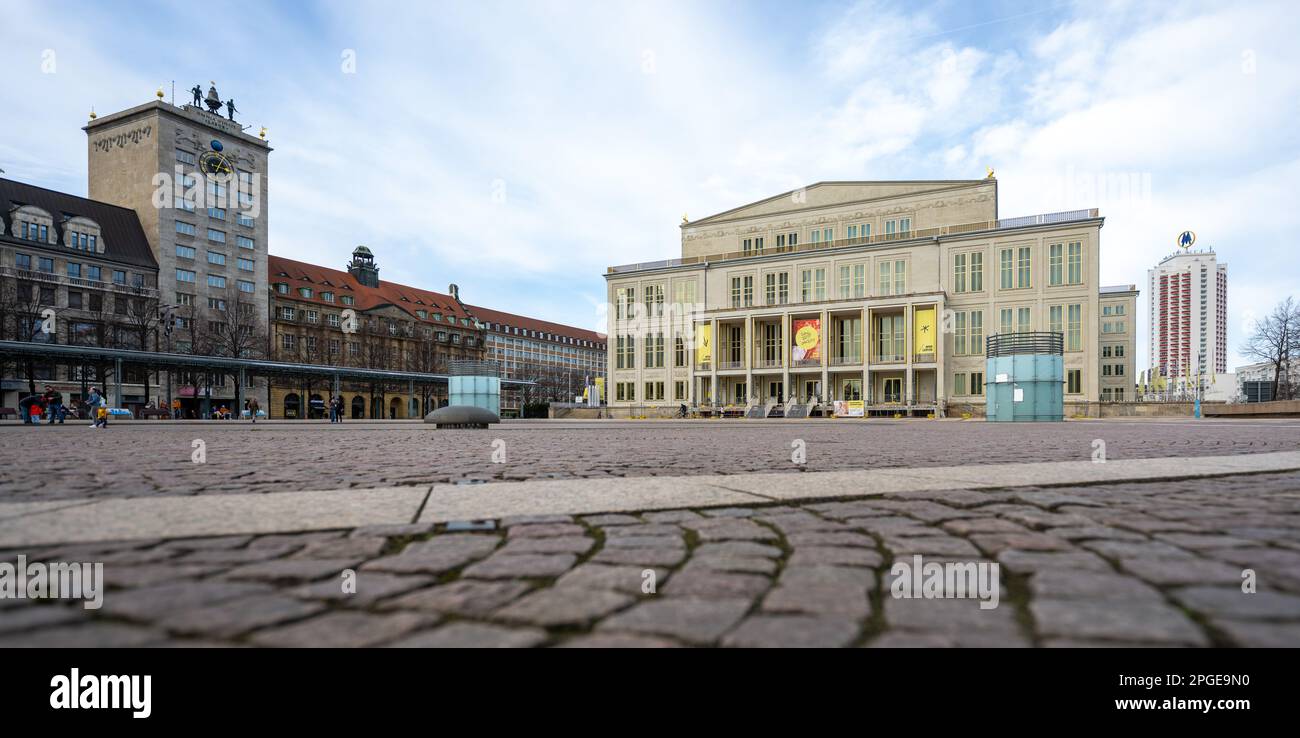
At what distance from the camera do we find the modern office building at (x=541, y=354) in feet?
385

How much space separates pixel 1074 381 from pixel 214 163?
8550 centimetres

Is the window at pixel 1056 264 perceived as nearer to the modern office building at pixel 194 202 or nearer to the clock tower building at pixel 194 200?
the modern office building at pixel 194 202

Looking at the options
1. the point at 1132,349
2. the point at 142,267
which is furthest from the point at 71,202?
the point at 1132,349

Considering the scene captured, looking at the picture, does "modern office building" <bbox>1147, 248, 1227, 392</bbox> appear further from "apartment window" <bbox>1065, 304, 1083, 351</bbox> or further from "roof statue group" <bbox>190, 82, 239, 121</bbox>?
"roof statue group" <bbox>190, 82, 239, 121</bbox>

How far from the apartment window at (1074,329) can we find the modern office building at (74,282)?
7122cm

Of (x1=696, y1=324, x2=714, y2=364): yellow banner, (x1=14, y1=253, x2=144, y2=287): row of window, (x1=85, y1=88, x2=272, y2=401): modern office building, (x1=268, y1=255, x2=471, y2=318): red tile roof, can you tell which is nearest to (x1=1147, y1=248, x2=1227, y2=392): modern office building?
(x1=696, y1=324, x2=714, y2=364): yellow banner

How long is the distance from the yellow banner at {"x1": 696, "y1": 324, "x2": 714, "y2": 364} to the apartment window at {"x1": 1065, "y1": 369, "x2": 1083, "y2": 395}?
2828 centimetres

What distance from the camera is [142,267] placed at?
204 feet

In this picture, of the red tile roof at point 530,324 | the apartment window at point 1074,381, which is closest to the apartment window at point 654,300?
the apartment window at point 1074,381

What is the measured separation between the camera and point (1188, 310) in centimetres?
12719

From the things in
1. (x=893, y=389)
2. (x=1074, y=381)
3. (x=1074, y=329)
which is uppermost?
(x=1074, y=329)

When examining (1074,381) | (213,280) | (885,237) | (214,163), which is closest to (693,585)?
(1074,381)

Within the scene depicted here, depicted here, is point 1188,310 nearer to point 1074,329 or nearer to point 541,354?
point 1074,329
